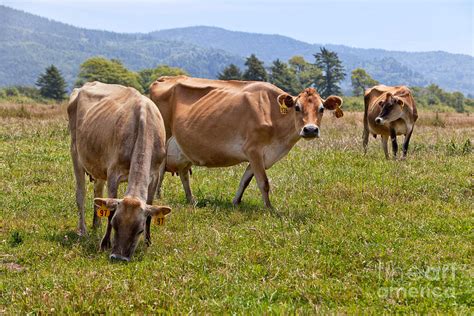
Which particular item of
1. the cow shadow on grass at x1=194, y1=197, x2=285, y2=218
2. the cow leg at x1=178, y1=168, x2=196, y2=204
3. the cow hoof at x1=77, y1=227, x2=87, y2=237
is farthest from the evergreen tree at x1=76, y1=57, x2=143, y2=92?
the cow hoof at x1=77, y1=227, x2=87, y2=237

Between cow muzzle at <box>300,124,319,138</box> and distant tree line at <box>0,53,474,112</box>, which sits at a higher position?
cow muzzle at <box>300,124,319,138</box>

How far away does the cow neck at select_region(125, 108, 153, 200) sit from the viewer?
7.93 meters

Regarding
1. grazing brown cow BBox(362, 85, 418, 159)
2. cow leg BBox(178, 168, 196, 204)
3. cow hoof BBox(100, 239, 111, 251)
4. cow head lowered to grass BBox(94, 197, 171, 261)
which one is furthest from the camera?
grazing brown cow BBox(362, 85, 418, 159)

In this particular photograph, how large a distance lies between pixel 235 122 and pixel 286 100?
3.97 feet

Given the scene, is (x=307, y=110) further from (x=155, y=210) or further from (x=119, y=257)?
(x=119, y=257)

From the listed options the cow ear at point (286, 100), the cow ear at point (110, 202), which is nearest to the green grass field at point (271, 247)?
the cow ear at point (110, 202)

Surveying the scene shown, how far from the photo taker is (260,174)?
37.1 ft

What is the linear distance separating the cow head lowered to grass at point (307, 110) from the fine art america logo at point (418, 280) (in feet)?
12.3

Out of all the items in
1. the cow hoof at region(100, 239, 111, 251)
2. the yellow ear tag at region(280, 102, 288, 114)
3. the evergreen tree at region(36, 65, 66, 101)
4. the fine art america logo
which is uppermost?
the yellow ear tag at region(280, 102, 288, 114)

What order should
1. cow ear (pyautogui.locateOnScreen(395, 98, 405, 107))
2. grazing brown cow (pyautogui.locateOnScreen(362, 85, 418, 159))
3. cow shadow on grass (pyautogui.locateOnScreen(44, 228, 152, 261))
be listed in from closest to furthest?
1. cow shadow on grass (pyautogui.locateOnScreen(44, 228, 152, 261))
2. grazing brown cow (pyautogui.locateOnScreen(362, 85, 418, 159))
3. cow ear (pyautogui.locateOnScreen(395, 98, 405, 107))

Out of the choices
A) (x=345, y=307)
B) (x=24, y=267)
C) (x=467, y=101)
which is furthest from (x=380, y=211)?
(x=467, y=101)

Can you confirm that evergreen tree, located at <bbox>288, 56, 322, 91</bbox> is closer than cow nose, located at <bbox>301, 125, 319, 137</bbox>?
No

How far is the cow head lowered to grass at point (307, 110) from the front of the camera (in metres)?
10.5

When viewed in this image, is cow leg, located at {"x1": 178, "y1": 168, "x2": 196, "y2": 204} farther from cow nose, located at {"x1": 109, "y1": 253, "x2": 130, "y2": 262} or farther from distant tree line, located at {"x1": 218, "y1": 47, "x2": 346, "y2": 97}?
distant tree line, located at {"x1": 218, "y1": 47, "x2": 346, "y2": 97}
